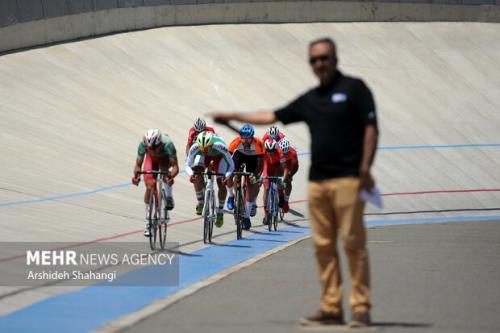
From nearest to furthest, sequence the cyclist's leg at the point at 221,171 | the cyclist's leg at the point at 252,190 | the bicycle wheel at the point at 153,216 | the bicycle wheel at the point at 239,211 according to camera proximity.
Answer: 1. the bicycle wheel at the point at 153,216
2. the bicycle wheel at the point at 239,211
3. the cyclist's leg at the point at 221,171
4. the cyclist's leg at the point at 252,190

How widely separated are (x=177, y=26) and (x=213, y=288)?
2369cm

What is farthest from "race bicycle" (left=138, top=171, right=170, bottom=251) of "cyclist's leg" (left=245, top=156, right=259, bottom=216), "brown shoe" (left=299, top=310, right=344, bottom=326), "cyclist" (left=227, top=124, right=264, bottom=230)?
"brown shoe" (left=299, top=310, right=344, bottom=326)

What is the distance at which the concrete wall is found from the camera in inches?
1085

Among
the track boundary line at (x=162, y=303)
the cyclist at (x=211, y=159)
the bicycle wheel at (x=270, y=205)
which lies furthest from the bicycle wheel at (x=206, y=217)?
the bicycle wheel at (x=270, y=205)

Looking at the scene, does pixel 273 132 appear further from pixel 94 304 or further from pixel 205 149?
pixel 94 304

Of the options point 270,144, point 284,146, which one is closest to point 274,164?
point 270,144

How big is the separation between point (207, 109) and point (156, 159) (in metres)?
14.6

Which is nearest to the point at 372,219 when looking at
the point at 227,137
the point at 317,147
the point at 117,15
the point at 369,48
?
the point at 227,137

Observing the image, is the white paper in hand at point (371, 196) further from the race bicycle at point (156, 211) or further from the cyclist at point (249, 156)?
the cyclist at point (249, 156)

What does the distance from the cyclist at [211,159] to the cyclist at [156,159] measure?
83cm

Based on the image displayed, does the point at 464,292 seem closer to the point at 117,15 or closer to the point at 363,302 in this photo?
the point at 363,302

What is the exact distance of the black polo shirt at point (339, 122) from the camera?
7.03 meters

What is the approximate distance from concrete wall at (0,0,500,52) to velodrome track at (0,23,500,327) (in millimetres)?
336

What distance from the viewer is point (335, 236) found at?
7.23 meters
